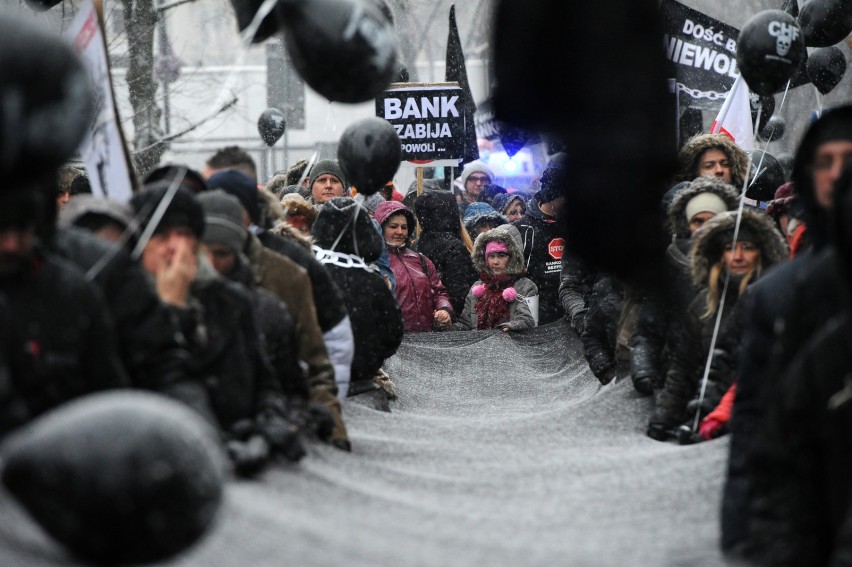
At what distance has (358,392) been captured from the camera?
8.58 m

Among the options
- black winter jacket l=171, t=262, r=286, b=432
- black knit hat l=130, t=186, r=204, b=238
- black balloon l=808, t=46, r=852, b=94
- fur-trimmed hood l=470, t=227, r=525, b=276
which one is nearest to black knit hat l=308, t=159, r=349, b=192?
fur-trimmed hood l=470, t=227, r=525, b=276

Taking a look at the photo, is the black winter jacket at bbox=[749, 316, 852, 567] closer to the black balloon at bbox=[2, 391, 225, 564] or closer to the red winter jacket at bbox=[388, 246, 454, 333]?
the black balloon at bbox=[2, 391, 225, 564]

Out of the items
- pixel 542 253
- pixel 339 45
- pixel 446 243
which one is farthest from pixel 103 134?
pixel 446 243

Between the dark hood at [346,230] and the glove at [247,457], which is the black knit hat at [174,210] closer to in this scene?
the glove at [247,457]

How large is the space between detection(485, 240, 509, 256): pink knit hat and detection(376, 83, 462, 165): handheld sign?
168 cm

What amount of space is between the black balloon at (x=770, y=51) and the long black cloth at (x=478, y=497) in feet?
7.18

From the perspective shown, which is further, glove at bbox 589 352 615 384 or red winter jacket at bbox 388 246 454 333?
red winter jacket at bbox 388 246 454 333

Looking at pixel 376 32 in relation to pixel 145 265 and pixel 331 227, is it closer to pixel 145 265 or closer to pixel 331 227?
pixel 145 265

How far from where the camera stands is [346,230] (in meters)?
8.28

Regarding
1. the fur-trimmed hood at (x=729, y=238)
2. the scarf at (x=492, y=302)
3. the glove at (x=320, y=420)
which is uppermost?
the fur-trimmed hood at (x=729, y=238)

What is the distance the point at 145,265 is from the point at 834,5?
711 centimetres

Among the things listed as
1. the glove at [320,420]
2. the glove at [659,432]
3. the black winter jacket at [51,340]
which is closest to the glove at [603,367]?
the glove at [659,432]

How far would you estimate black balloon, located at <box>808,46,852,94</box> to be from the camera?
40.7 feet

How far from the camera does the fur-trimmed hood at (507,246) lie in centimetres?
1196
